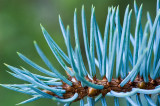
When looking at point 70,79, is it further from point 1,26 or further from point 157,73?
point 1,26

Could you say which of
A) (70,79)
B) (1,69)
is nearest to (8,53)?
(1,69)

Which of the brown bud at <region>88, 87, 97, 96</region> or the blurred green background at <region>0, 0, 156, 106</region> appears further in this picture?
the blurred green background at <region>0, 0, 156, 106</region>

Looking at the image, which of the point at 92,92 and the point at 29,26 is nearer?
the point at 92,92

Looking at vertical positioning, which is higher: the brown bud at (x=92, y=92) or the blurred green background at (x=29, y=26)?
the blurred green background at (x=29, y=26)

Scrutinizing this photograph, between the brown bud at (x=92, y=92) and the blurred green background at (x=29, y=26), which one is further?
the blurred green background at (x=29, y=26)

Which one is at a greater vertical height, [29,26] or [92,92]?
[29,26]

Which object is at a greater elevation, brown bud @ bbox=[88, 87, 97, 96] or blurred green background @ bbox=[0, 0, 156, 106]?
blurred green background @ bbox=[0, 0, 156, 106]

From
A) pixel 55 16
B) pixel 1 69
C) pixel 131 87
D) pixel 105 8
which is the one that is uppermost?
pixel 55 16

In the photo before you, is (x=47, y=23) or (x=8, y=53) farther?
(x=47, y=23)
